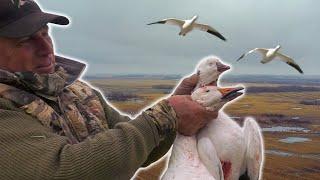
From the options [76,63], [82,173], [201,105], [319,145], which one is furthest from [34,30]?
[319,145]

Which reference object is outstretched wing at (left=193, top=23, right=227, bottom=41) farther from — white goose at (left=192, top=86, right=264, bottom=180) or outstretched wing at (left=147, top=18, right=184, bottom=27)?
white goose at (left=192, top=86, right=264, bottom=180)

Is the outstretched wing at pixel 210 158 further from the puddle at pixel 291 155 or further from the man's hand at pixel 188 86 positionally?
the puddle at pixel 291 155

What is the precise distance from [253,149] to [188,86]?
1.60ft

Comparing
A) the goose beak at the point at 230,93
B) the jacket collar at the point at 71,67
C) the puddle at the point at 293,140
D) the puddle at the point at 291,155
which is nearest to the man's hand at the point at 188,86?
the goose beak at the point at 230,93

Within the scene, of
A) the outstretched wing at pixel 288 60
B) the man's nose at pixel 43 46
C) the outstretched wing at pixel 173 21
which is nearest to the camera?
the man's nose at pixel 43 46

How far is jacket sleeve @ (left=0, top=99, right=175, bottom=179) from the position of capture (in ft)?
7.51

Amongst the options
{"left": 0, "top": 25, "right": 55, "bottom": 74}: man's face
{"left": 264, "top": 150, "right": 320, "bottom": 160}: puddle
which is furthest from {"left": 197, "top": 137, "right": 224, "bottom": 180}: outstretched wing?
{"left": 264, "top": 150, "right": 320, "bottom": 160}: puddle

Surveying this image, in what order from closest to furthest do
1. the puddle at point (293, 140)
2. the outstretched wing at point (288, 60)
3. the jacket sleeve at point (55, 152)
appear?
the jacket sleeve at point (55, 152), the outstretched wing at point (288, 60), the puddle at point (293, 140)

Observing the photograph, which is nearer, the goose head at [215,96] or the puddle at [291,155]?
the goose head at [215,96]

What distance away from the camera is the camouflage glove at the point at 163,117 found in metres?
2.66

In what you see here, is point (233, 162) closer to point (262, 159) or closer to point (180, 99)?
point (262, 159)

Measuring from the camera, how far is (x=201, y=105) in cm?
280

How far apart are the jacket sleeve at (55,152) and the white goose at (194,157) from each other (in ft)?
1.55

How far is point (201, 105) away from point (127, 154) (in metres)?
0.51
